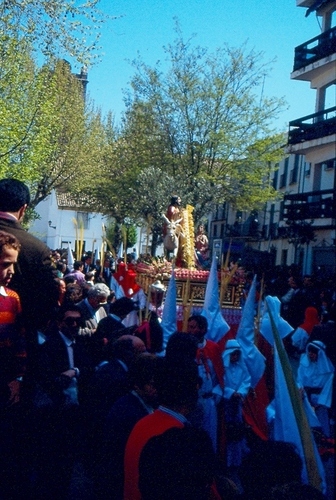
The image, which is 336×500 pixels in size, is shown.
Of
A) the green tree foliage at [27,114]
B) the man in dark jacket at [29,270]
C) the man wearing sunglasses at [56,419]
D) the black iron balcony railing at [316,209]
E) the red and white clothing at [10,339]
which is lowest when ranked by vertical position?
the man wearing sunglasses at [56,419]

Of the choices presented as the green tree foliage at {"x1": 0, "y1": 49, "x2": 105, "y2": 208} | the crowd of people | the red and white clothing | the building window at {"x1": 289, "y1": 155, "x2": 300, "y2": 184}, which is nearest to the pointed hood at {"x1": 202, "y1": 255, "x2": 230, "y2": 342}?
the crowd of people

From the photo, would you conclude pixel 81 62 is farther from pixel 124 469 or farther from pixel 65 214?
pixel 65 214

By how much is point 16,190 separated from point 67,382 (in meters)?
1.70

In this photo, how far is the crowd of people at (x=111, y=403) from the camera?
3.18 metres

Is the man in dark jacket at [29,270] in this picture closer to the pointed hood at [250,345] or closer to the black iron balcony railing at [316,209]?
the black iron balcony railing at [316,209]

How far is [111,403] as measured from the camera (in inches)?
192

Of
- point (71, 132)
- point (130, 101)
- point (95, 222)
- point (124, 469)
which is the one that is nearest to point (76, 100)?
point (71, 132)

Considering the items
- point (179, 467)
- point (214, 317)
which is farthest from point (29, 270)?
point (214, 317)

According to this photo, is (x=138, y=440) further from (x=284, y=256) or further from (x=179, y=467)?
(x=284, y=256)

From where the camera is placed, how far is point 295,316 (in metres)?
12.1

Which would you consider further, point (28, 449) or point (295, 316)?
point (295, 316)

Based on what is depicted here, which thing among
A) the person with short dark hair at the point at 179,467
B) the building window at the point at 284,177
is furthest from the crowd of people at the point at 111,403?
the building window at the point at 284,177

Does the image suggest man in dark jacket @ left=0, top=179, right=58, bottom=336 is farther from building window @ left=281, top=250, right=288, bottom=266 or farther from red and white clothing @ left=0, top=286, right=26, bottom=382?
building window @ left=281, top=250, right=288, bottom=266

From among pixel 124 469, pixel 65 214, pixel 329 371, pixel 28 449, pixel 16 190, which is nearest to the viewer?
pixel 124 469
